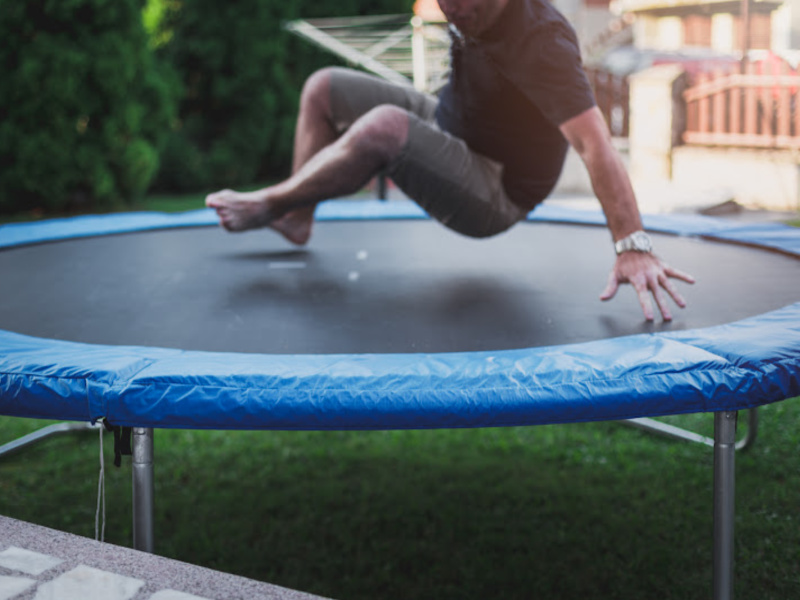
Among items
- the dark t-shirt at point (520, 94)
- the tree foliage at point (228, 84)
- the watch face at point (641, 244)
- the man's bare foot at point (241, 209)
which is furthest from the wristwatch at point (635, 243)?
the tree foliage at point (228, 84)

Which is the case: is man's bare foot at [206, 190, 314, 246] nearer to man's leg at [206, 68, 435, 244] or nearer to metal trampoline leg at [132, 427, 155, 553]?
man's leg at [206, 68, 435, 244]

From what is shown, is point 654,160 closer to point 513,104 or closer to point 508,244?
point 508,244

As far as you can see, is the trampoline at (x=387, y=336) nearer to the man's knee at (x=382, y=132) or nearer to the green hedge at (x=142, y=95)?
the man's knee at (x=382, y=132)

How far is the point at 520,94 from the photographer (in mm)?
2008

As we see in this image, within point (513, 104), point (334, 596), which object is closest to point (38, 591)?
point (334, 596)

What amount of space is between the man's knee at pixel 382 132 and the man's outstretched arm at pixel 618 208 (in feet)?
1.23

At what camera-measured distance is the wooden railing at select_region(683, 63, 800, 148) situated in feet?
21.1

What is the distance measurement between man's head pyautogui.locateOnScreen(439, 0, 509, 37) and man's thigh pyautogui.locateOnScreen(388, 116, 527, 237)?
0.23m

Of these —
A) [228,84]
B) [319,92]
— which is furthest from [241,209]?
[228,84]

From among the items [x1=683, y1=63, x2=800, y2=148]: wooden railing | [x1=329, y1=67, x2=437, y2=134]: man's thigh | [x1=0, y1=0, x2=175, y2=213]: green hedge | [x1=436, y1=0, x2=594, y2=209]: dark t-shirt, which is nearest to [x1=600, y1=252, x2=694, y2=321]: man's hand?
[x1=436, y1=0, x2=594, y2=209]: dark t-shirt

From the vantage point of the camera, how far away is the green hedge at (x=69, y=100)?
17.9 ft

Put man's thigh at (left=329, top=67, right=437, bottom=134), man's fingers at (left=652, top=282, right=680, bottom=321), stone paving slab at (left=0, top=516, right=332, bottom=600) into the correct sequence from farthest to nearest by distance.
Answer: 1. man's thigh at (left=329, top=67, right=437, bottom=134)
2. man's fingers at (left=652, top=282, right=680, bottom=321)
3. stone paving slab at (left=0, top=516, right=332, bottom=600)

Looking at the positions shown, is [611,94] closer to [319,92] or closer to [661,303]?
[319,92]

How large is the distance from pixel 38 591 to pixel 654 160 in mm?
6606
